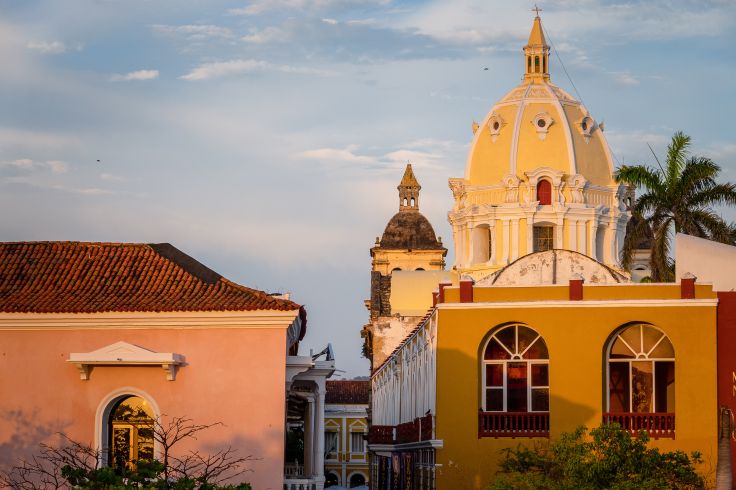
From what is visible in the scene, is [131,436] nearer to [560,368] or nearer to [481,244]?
[560,368]

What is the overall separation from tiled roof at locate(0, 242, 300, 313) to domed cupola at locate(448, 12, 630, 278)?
32228 mm

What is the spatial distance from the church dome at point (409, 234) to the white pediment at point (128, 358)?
206 feet

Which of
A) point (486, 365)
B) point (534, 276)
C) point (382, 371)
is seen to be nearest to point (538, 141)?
point (382, 371)

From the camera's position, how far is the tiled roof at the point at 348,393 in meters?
105

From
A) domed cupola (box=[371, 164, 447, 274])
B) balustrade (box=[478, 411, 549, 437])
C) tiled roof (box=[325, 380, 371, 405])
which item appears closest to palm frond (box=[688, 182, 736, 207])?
balustrade (box=[478, 411, 549, 437])

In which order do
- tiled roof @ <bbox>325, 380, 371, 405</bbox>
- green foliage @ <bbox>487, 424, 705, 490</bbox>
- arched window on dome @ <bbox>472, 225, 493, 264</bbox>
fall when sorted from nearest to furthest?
1. green foliage @ <bbox>487, 424, 705, 490</bbox>
2. arched window on dome @ <bbox>472, 225, 493, 264</bbox>
3. tiled roof @ <bbox>325, 380, 371, 405</bbox>

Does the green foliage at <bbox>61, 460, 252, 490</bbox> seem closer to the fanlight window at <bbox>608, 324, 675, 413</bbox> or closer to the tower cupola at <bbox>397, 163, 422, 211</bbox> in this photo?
the fanlight window at <bbox>608, 324, 675, 413</bbox>

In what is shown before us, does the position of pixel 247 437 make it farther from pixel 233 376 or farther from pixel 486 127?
A: pixel 486 127

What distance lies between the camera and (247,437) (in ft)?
103

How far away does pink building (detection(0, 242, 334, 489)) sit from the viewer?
3147 centimetres

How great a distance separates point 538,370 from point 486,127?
34025mm

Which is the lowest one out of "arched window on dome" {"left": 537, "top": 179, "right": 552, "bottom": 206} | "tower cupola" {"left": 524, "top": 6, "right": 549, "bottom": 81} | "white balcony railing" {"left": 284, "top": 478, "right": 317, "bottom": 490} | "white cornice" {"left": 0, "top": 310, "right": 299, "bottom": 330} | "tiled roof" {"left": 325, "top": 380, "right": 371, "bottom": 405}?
"white balcony railing" {"left": 284, "top": 478, "right": 317, "bottom": 490}

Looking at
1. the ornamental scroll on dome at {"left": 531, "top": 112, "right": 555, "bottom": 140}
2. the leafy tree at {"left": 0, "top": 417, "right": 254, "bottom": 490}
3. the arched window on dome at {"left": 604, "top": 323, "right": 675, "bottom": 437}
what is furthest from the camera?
the ornamental scroll on dome at {"left": 531, "top": 112, "right": 555, "bottom": 140}

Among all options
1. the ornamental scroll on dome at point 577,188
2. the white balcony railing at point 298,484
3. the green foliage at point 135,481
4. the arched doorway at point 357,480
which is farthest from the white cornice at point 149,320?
the arched doorway at point 357,480
